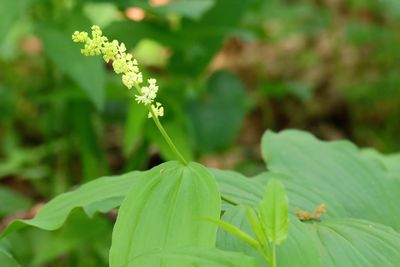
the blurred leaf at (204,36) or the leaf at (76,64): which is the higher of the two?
the blurred leaf at (204,36)

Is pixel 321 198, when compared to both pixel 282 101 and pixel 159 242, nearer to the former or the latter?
pixel 159 242

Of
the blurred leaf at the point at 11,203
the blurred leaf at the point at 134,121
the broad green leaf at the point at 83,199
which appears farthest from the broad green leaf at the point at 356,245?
the blurred leaf at the point at 11,203

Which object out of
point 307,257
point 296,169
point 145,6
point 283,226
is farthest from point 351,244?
point 145,6

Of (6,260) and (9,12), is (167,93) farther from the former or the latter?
(6,260)

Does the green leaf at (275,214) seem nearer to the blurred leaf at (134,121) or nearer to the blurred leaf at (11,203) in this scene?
the blurred leaf at (134,121)

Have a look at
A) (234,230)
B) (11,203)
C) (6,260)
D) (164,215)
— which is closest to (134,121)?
(11,203)

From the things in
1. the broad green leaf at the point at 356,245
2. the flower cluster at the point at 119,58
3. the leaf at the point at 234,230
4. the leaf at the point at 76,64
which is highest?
the leaf at the point at 76,64

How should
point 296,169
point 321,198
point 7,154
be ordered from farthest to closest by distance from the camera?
point 7,154, point 296,169, point 321,198
